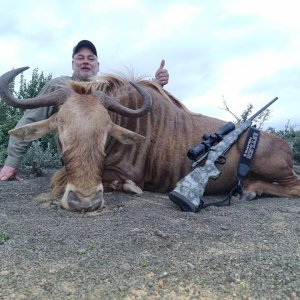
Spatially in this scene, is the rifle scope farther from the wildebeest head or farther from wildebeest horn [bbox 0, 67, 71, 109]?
wildebeest horn [bbox 0, 67, 71, 109]

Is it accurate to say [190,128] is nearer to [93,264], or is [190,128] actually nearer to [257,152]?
[257,152]

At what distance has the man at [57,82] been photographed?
6.32m

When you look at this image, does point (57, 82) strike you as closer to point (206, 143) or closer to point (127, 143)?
point (127, 143)

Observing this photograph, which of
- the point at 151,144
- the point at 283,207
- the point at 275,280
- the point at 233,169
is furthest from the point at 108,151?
the point at 275,280

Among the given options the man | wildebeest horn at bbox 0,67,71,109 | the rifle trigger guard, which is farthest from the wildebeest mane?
the rifle trigger guard

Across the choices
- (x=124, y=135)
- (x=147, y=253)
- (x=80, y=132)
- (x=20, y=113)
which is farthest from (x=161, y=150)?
(x=20, y=113)

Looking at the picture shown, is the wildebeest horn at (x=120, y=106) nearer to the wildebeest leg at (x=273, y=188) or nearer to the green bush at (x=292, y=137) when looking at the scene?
the wildebeest leg at (x=273, y=188)

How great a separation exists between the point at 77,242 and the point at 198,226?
1.06 m

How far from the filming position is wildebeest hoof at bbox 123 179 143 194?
5.10 metres

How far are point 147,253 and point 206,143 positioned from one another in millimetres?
2362

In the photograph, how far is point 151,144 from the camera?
5500 millimetres

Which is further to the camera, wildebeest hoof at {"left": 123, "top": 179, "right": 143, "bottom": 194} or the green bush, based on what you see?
the green bush

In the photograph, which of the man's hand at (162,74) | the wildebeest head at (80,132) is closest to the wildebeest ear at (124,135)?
the wildebeest head at (80,132)

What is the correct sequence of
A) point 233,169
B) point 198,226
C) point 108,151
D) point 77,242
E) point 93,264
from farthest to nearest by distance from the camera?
point 233,169 < point 108,151 < point 198,226 < point 77,242 < point 93,264
